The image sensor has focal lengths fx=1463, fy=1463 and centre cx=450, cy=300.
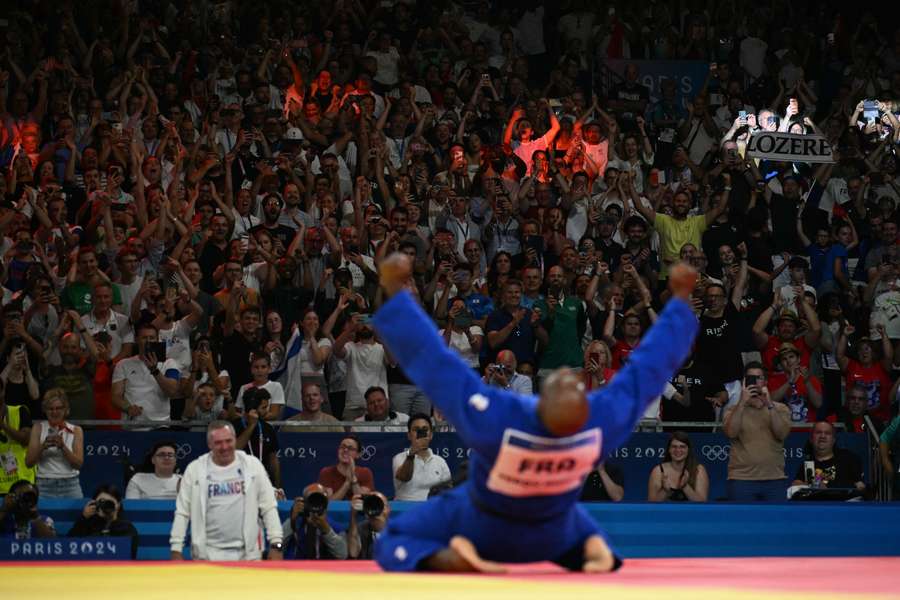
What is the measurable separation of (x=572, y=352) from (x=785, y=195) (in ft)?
13.1

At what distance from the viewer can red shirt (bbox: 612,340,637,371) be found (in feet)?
40.5

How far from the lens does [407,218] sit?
13.5 metres

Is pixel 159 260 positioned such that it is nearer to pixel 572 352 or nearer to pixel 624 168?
pixel 572 352

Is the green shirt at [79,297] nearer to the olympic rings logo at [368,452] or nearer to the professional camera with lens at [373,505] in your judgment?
the olympic rings logo at [368,452]

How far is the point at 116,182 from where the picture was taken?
43.6 feet

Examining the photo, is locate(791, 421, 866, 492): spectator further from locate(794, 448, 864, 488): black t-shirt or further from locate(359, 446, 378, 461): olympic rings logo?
locate(359, 446, 378, 461): olympic rings logo

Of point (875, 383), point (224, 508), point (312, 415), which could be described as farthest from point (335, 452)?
point (875, 383)

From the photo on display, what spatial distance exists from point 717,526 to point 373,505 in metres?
2.50

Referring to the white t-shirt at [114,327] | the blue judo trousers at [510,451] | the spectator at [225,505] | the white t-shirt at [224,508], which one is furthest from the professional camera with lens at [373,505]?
the blue judo trousers at [510,451]

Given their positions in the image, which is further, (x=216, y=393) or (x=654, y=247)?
(x=654, y=247)

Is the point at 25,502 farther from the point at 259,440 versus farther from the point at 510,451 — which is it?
the point at 510,451

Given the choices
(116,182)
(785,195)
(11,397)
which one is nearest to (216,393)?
(11,397)

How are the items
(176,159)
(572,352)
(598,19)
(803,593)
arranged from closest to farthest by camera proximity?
(803,593) → (572,352) → (176,159) → (598,19)

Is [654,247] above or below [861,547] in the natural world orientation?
above
